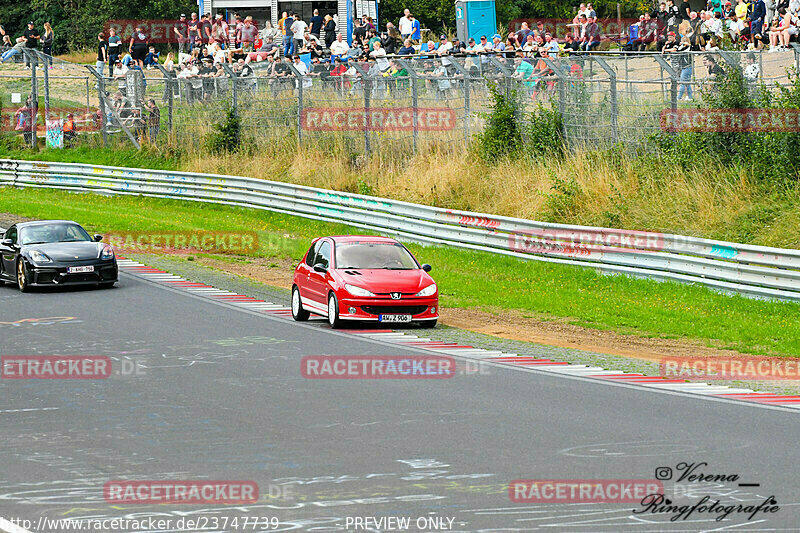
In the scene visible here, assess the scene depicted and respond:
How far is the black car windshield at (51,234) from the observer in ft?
74.0

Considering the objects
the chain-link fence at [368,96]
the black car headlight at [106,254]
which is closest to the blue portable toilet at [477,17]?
the chain-link fence at [368,96]

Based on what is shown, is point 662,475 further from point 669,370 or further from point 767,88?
point 767,88

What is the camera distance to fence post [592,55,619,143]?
25141 mm

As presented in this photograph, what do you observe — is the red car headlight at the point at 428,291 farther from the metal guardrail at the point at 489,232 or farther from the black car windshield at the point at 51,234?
the black car windshield at the point at 51,234

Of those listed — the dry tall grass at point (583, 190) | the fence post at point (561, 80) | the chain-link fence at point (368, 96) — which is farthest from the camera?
the fence post at point (561, 80)

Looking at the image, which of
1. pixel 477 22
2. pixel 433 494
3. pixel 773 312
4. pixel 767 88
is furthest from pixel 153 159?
pixel 433 494

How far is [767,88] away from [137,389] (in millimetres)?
15315

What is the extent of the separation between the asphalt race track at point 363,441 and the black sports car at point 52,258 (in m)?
5.55

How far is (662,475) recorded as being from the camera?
9062 millimetres

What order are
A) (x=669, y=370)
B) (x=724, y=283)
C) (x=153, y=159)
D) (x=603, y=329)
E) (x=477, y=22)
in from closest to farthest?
(x=669, y=370)
(x=603, y=329)
(x=724, y=283)
(x=153, y=159)
(x=477, y=22)

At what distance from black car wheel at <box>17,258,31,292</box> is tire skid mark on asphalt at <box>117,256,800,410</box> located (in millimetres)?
3214

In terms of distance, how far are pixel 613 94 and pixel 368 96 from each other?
8.72 m

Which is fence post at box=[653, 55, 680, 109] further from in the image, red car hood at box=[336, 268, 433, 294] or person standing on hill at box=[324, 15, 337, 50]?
person standing on hill at box=[324, 15, 337, 50]

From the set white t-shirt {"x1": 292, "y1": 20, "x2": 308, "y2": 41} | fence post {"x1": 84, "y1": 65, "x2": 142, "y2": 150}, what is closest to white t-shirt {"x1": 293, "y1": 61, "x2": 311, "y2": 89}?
white t-shirt {"x1": 292, "y1": 20, "x2": 308, "y2": 41}
